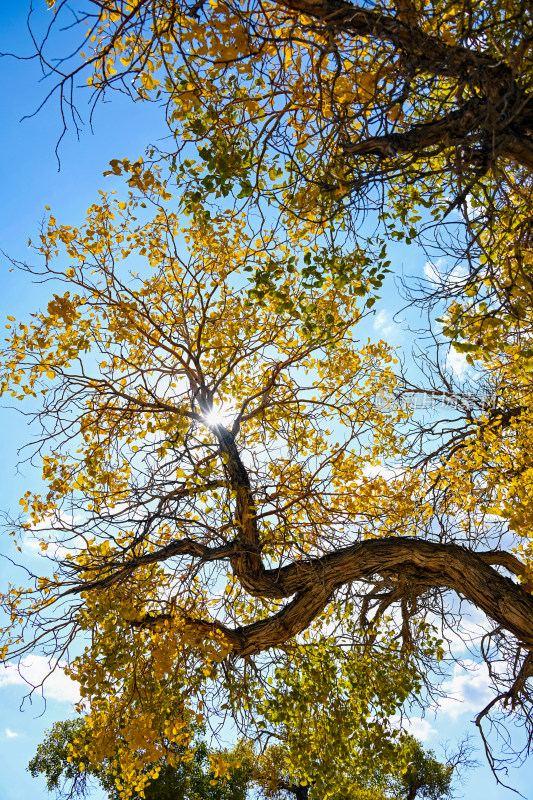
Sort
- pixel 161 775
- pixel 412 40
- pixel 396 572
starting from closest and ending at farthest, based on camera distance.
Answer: pixel 412 40 → pixel 396 572 → pixel 161 775

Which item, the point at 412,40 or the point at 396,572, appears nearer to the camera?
the point at 412,40

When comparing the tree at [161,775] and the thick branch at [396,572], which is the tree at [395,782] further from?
the thick branch at [396,572]

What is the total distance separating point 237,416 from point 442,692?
4340 mm

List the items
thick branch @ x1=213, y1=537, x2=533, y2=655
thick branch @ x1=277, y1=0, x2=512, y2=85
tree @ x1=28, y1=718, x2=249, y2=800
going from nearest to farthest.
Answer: thick branch @ x1=277, y1=0, x2=512, y2=85 → thick branch @ x1=213, y1=537, x2=533, y2=655 → tree @ x1=28, y1=718, x2=249, y2=800

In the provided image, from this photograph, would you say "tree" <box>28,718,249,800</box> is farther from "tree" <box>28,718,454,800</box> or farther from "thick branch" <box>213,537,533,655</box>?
"thick branch" <box>213,537,533,655</box>

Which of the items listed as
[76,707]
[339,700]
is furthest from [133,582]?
[339,700]

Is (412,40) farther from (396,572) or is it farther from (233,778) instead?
(233,778)

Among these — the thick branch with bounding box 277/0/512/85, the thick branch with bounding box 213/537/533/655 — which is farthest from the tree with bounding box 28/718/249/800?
the thick branch with bounding box 277/0/512/85

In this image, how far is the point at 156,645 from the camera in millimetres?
5102

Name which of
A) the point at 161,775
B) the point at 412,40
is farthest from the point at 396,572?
the point at 161,775

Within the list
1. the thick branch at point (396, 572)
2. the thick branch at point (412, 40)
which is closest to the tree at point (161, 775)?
the thick branch at point (396, 572)

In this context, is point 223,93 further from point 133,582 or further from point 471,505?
point 471,505

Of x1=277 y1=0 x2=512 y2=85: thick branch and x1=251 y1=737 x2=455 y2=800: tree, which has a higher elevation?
x1=277 y1=0 x2=512 y2=85: thick branch

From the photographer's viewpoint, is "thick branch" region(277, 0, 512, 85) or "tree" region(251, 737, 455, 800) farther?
"tree" region(251, 737, 455, 800)
